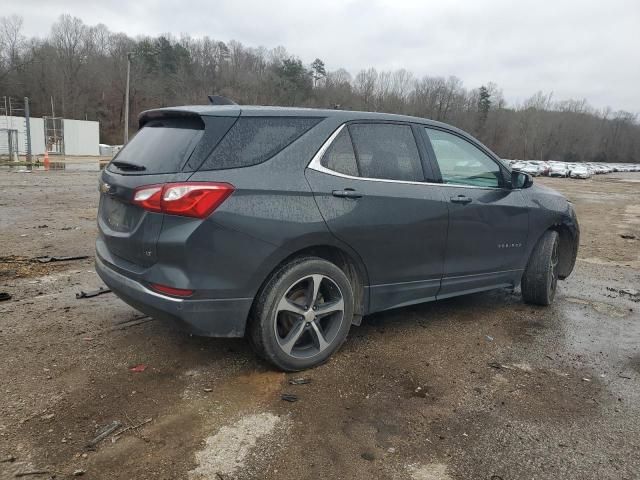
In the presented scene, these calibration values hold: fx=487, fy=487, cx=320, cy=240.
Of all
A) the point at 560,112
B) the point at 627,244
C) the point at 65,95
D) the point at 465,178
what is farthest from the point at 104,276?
the point at 560,112

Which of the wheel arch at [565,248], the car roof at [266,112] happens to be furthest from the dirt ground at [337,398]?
the car roof at [266,112]

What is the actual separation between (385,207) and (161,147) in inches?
62.4

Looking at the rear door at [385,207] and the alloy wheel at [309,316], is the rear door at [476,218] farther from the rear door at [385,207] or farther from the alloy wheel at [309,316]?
the alloy wheel at [309,316]

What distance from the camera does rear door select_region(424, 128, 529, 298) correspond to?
13.3ft

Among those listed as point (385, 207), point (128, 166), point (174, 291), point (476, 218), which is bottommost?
point (174, 291)

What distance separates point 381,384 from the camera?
10.6 ft

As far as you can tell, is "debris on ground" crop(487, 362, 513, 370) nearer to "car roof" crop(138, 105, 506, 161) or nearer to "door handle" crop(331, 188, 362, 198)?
"door handle" crop(331, 188, 362, 198)

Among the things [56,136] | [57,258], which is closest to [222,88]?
[56,136]

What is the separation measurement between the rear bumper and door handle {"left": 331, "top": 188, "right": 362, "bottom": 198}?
35.5 inches

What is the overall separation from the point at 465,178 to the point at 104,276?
2989 millimetres

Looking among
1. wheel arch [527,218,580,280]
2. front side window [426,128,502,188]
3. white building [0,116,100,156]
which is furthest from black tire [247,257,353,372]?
white building [0,116,100,156]

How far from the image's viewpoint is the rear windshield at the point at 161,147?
2979 millimetres

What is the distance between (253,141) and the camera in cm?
309

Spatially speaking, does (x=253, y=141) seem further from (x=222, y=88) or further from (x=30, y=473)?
(x=222, y=88)
